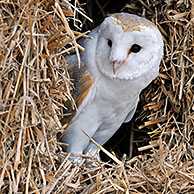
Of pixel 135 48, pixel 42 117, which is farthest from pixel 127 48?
pixel 42 117

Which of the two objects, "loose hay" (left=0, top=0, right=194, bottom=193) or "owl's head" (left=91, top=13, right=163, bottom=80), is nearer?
"loose hay" (left=0, top=0, right=194, bottom=193)

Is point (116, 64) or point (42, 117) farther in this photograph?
point (116, 64)

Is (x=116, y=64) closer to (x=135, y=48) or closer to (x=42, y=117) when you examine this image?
(x=135, y=48)

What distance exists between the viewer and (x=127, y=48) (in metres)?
1.85

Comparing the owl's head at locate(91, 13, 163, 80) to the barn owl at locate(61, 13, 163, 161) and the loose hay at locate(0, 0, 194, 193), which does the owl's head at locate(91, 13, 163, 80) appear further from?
the loose hay at locate(0, 0, 194, 193)

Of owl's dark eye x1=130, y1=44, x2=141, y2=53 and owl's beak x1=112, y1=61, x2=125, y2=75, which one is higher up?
owl's dark eye x1=130, y1=44, x2=141, y2=53

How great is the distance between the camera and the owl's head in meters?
1.84

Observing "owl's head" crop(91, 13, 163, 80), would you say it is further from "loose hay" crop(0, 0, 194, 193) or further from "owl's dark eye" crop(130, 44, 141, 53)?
"loose hay" crop(0, 0, 194, 193)

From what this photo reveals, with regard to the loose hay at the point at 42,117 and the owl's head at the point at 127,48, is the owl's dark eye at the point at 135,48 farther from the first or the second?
the loose hay at the point at 42,117

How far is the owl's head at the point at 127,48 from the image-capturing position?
184cm

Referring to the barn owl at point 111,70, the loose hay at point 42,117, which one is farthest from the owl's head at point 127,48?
the loose hay at point 42,117

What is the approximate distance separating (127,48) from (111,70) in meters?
0.13

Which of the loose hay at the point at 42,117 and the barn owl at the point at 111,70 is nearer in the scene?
the loose hay at the point at 42,117

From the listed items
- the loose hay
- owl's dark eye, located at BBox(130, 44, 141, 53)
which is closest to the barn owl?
owl's dark eye, located at BBox(130, 44, 141, 53)
